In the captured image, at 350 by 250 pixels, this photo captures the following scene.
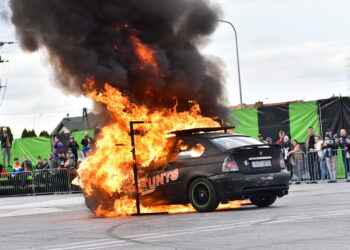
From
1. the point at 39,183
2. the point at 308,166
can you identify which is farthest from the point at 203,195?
the point at 39,183

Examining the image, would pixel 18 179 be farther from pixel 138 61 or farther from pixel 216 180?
pixel 216 180

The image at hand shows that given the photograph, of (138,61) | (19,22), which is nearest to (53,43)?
(19,22)

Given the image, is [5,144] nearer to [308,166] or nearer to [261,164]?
[308,166]

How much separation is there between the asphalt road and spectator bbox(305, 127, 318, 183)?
8.31 meters

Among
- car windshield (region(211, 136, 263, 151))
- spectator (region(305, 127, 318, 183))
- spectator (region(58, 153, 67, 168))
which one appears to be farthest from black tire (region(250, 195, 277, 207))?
spectator (region(58, 153, 67, 168))

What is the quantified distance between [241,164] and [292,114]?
12.7 m

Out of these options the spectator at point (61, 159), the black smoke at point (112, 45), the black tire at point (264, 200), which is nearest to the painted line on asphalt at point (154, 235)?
the black tire at point (264, 200)

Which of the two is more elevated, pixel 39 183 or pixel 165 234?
pixel 39 183

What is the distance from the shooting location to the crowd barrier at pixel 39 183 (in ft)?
94.8

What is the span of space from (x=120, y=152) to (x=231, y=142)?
2.20 m

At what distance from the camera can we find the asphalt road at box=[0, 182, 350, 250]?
9.31 meters

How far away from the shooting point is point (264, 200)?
1538 cm

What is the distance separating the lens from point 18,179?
1196 inches

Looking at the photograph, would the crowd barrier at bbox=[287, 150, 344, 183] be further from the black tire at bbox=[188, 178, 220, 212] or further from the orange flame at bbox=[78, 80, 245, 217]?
the black tire at bbox=[188, 178, 220, 212]
